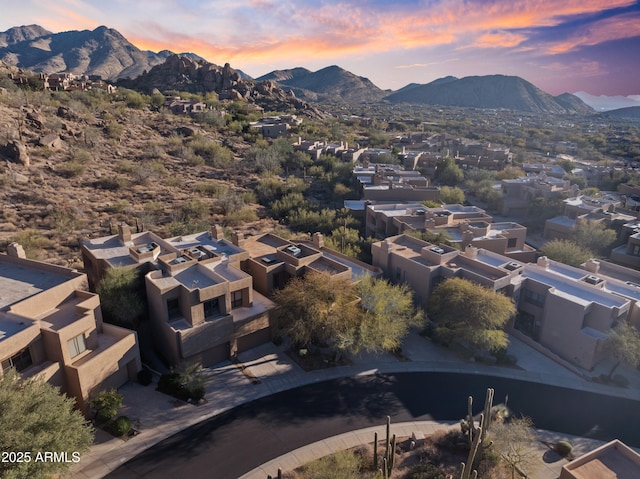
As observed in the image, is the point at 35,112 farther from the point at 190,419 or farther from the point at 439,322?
the point at 439,322

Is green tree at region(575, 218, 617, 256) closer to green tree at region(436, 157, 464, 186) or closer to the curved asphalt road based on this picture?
the curved asphalt road

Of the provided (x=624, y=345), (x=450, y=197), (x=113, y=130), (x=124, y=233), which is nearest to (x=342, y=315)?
(x=624, y=345)

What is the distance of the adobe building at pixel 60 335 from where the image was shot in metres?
20.2

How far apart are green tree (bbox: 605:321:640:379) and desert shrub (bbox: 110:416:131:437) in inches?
1159

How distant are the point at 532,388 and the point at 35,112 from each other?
79805 mm

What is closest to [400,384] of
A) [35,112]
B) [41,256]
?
[41,256]

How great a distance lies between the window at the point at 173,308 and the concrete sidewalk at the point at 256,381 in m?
4.32

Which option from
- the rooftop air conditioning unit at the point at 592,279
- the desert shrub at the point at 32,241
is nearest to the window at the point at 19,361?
the desert shrub at the point at 32,241

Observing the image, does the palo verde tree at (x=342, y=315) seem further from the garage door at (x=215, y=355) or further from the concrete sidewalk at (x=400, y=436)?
the concrete sidewalk at (x=400, y=436)

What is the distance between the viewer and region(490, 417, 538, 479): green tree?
62.1ft

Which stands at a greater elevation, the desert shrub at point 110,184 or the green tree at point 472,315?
the desert shrub at point 110,184

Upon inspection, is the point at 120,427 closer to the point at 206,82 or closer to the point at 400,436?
the point at 400,436

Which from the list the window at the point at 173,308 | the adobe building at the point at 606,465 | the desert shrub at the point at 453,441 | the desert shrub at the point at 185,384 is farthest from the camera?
the window at the point at 173,308

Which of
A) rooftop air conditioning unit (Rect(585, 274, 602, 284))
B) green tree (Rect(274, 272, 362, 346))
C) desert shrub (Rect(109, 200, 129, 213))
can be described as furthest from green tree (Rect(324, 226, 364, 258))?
desert shrub (Rect(109, 200, 129, 213))
